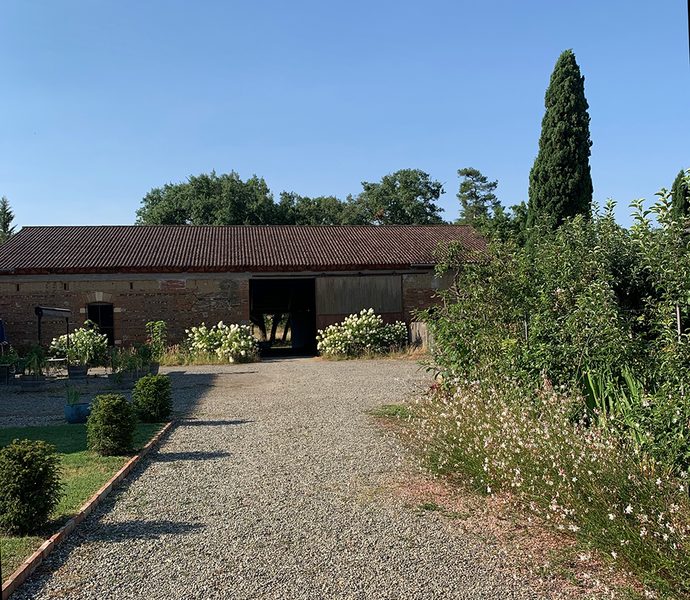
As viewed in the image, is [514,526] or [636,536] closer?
[636,536]

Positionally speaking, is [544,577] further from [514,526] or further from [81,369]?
[81,369]

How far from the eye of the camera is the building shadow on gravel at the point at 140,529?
4.54 metres

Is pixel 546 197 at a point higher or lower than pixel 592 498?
higher

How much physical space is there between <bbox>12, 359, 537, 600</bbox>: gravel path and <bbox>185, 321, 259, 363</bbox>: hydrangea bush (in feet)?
37.9

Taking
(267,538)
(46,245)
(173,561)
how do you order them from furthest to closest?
1. (46,245)
2. (267,538)
3. (173,561)

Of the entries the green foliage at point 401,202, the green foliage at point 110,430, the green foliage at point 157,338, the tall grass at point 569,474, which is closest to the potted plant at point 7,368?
the green foliage at point 157,338

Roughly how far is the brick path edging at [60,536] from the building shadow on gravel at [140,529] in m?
0.19

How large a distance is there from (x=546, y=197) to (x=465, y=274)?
1506 cm

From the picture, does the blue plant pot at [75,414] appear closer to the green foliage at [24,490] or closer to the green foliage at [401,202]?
the green foliage at [24,490]

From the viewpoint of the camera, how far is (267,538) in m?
4.48

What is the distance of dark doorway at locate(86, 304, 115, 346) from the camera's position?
2133 centimetres

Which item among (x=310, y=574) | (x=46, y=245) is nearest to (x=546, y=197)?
(x=46, y=245)

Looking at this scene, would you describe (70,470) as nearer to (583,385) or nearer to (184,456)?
(184,456)

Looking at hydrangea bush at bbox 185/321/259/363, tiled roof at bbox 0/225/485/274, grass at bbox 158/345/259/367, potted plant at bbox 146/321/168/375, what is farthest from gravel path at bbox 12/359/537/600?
tiled roof at bbox 0/225/485/274
